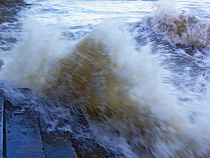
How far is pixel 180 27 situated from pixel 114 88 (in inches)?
174

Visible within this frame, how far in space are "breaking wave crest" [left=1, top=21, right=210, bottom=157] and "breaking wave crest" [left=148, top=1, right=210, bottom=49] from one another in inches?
95.0

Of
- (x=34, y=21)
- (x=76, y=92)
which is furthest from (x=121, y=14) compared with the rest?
(x=76, y=92)

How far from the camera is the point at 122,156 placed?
2.62 meters

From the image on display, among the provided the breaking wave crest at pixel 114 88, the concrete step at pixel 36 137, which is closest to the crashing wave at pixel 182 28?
the breaking wave crest at pixel 114 88

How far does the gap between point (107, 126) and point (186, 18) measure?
18.7 ft

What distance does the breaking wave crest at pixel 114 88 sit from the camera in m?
2.94

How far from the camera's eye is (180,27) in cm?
755

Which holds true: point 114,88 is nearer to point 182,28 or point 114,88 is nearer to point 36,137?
point 36,137

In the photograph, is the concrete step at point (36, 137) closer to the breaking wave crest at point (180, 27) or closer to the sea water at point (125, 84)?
the sea water at point (125, 84)

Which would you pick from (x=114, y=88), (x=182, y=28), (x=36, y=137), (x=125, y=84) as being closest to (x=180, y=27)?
(x=182, y=28)

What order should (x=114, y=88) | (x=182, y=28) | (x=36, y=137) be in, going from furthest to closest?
(x=182, y=28) < (x=114, y=88) < (x=36, y=137)

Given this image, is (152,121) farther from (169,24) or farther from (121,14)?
(121,14)

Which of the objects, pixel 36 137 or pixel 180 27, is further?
pixel 180 27

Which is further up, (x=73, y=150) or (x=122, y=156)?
(x=73, y=150)
